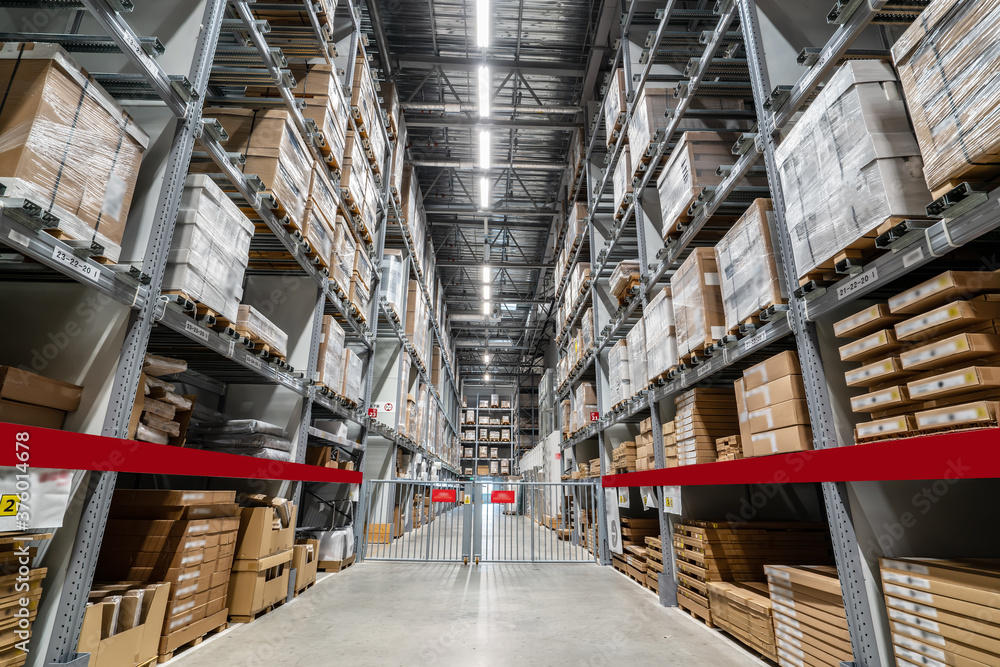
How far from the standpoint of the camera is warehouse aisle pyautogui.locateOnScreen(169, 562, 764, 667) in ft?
11.7

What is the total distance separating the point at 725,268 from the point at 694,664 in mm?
3210

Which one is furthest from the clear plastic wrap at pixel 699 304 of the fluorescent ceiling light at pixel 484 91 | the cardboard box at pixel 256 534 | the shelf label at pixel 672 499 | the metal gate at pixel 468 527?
the fluorescent ceiling light at pixel 484 91

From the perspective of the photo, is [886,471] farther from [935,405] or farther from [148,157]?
[148,157]

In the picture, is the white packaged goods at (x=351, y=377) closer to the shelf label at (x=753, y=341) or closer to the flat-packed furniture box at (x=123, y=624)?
the flat-packed furniture box at (x=123, y=624)

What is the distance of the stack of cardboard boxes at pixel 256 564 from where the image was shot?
4.44 meters

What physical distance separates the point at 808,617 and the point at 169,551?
4470mm

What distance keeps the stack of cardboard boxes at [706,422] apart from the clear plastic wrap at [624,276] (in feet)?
8.06

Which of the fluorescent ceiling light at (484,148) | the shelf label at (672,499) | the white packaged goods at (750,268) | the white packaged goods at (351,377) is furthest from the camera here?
the fluorescent ceiling light at (484,148)

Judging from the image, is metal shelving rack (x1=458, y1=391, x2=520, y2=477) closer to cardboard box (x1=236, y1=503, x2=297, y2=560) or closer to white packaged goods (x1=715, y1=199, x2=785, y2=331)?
cardboard box (x1=236, y1=503, x2=297, y2=560)

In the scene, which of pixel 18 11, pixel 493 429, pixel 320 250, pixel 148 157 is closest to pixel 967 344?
pixel 148 157

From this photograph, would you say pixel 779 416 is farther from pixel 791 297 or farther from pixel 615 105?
pixel 615 105

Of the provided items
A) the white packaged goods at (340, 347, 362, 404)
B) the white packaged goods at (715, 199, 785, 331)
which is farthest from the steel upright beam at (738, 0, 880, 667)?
the white packaged goods at (340, 347, 362, 404)

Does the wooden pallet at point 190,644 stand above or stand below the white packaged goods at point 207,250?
below

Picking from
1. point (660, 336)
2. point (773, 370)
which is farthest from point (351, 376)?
point (773, 370)
